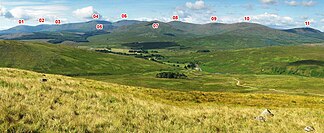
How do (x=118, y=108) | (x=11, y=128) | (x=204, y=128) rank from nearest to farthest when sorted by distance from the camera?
(x=11, y=128) < (x=204, y=128) < (x=118, y=108)

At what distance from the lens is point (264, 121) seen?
24.3 metres

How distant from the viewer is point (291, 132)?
67.3 ft

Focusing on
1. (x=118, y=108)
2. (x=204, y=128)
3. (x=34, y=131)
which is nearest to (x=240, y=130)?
(x=204, y=128)

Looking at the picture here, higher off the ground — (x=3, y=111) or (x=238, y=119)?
(x=3, y=111)

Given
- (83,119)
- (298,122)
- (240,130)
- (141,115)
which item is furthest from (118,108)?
(298,122)

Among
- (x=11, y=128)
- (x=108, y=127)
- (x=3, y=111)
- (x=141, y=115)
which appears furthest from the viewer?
(x=141, y=115)

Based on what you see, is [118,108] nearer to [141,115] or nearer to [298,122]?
[141,115]

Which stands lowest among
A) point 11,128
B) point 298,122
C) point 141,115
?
point 298,122

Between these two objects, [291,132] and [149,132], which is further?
[291,132]

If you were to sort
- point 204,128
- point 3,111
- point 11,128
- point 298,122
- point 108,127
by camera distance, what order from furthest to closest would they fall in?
1. point 298,122
2. point 204,128
3. point 108,127
4. point 3,111
5. point 11,128

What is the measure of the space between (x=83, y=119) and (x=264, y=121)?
49.4ft

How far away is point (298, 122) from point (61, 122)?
1850 cm

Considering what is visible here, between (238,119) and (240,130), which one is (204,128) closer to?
(240,130)

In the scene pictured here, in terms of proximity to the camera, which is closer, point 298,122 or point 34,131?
point 34,131
